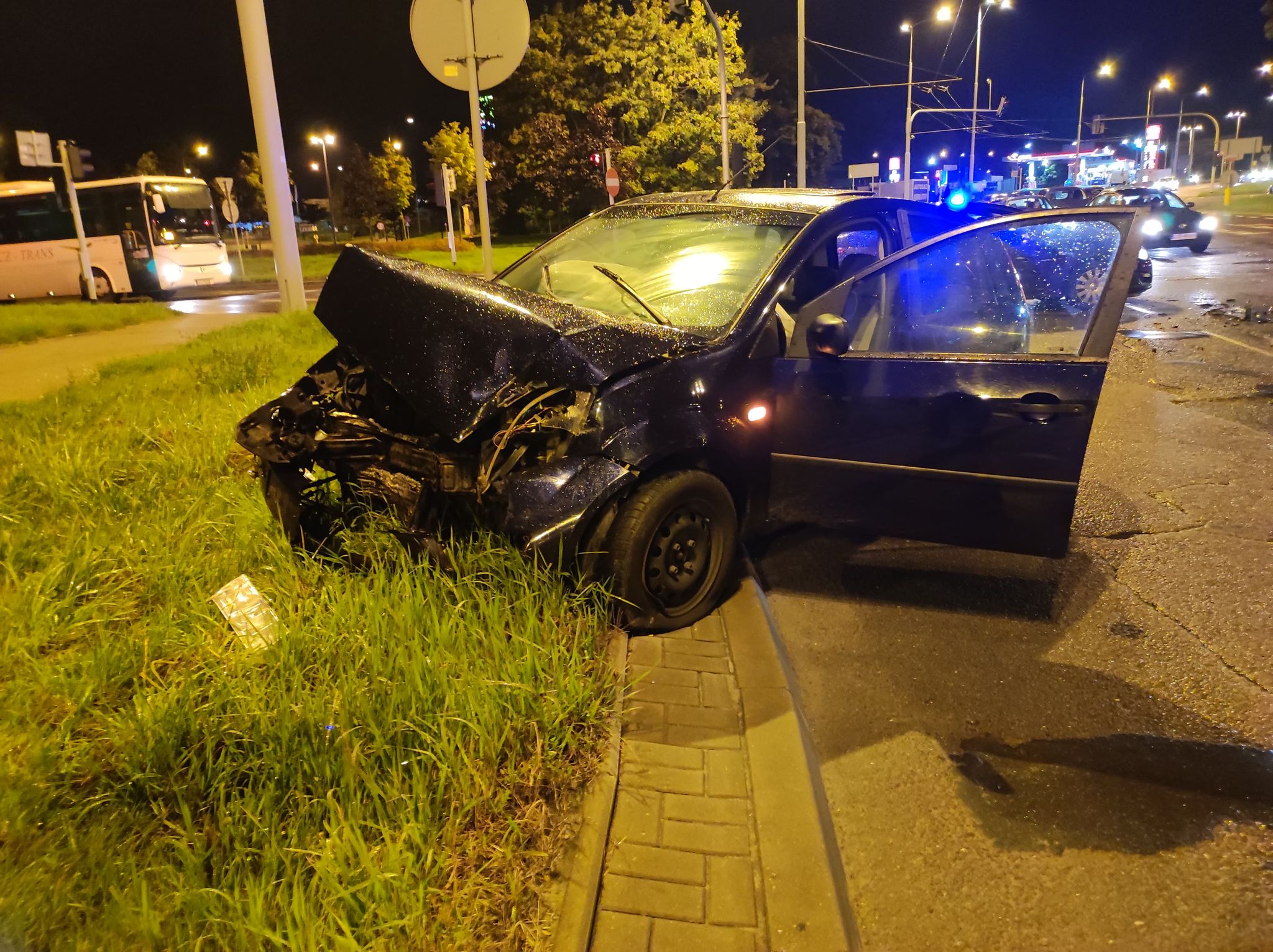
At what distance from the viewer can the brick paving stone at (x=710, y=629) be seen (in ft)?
11.7

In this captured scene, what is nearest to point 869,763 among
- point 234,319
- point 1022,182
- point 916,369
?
point 916,369

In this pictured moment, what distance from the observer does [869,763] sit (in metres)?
2.95

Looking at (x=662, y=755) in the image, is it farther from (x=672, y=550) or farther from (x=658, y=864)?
(x=672, y=550)

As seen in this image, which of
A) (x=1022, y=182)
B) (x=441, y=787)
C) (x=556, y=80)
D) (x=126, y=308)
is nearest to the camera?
(x=441, y=787)

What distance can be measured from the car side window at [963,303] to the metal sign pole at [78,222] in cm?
2021

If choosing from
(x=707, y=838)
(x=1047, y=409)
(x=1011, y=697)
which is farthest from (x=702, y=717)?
(x=1047, y=409)

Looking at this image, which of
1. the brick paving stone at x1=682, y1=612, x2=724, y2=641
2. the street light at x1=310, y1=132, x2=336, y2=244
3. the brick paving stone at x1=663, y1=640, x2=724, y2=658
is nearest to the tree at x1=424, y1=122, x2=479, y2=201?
the street light at x1=310, y1=132, x2=336, y2=244

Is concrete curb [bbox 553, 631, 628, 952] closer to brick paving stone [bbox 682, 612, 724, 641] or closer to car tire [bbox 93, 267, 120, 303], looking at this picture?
brick paving stone [bbox 682, 612, 724, 641]

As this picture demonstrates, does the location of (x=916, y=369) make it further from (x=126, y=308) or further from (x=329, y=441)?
(x=126, y=308)

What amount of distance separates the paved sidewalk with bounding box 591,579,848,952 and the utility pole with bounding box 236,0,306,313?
870 centimetres

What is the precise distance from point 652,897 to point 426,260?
103 feet

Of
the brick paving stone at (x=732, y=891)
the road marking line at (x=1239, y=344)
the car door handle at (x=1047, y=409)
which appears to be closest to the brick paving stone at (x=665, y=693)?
the brick paving stone at (x=732, y=891)

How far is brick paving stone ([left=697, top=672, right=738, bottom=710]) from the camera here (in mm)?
3080

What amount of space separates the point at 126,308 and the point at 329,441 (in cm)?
1570
